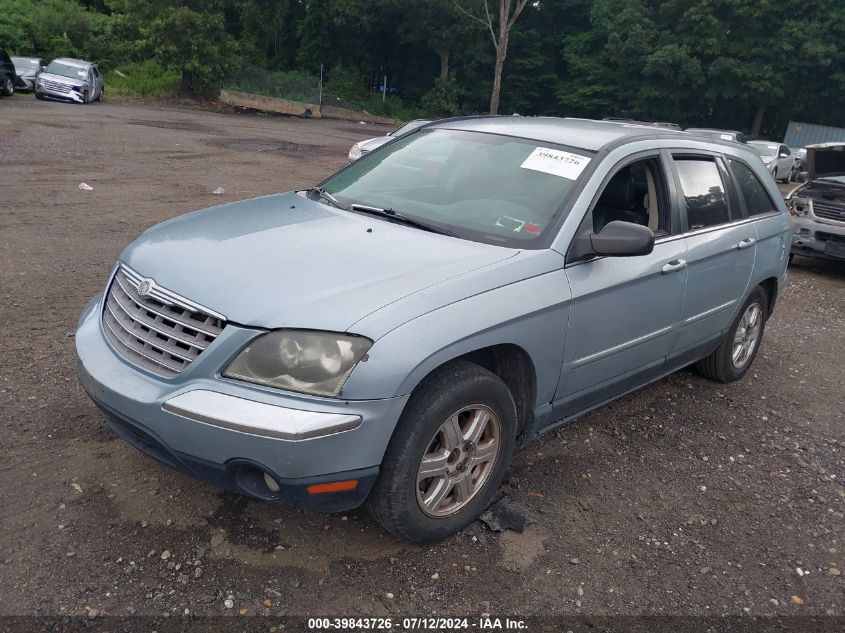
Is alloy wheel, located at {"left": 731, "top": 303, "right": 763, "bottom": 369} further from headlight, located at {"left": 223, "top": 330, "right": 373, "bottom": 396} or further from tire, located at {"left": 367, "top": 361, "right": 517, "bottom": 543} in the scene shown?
headlight, located at {"left": 223, "top": 330, "right": 373, "bottom": 396}

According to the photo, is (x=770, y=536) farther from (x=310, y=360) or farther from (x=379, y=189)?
(x=379, y=189)

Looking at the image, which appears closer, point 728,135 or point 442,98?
point 728,135

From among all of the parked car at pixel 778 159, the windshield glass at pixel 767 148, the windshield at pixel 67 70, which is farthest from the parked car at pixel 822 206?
the windshield at pixel 67 70

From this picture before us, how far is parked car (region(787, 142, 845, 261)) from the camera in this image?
9.20 meters

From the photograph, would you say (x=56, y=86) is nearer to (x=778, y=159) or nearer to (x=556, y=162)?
(x=778, y=159)

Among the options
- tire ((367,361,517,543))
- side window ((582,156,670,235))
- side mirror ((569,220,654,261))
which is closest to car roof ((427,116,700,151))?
side window ((582,156,670,235))

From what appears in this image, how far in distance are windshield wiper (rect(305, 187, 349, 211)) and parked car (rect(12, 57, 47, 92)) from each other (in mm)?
26494

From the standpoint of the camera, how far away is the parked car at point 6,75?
23.1m

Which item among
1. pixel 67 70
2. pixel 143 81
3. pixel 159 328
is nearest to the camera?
pixel 159 328

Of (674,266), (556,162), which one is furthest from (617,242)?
(674,266)

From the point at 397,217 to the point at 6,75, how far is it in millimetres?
24755

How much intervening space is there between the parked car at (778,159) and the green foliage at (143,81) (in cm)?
2345

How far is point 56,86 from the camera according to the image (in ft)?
79.9

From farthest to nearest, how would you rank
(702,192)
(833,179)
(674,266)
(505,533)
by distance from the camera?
1. (833,179)
2. (702,192)
3. (674,266)
4. (505,533)
